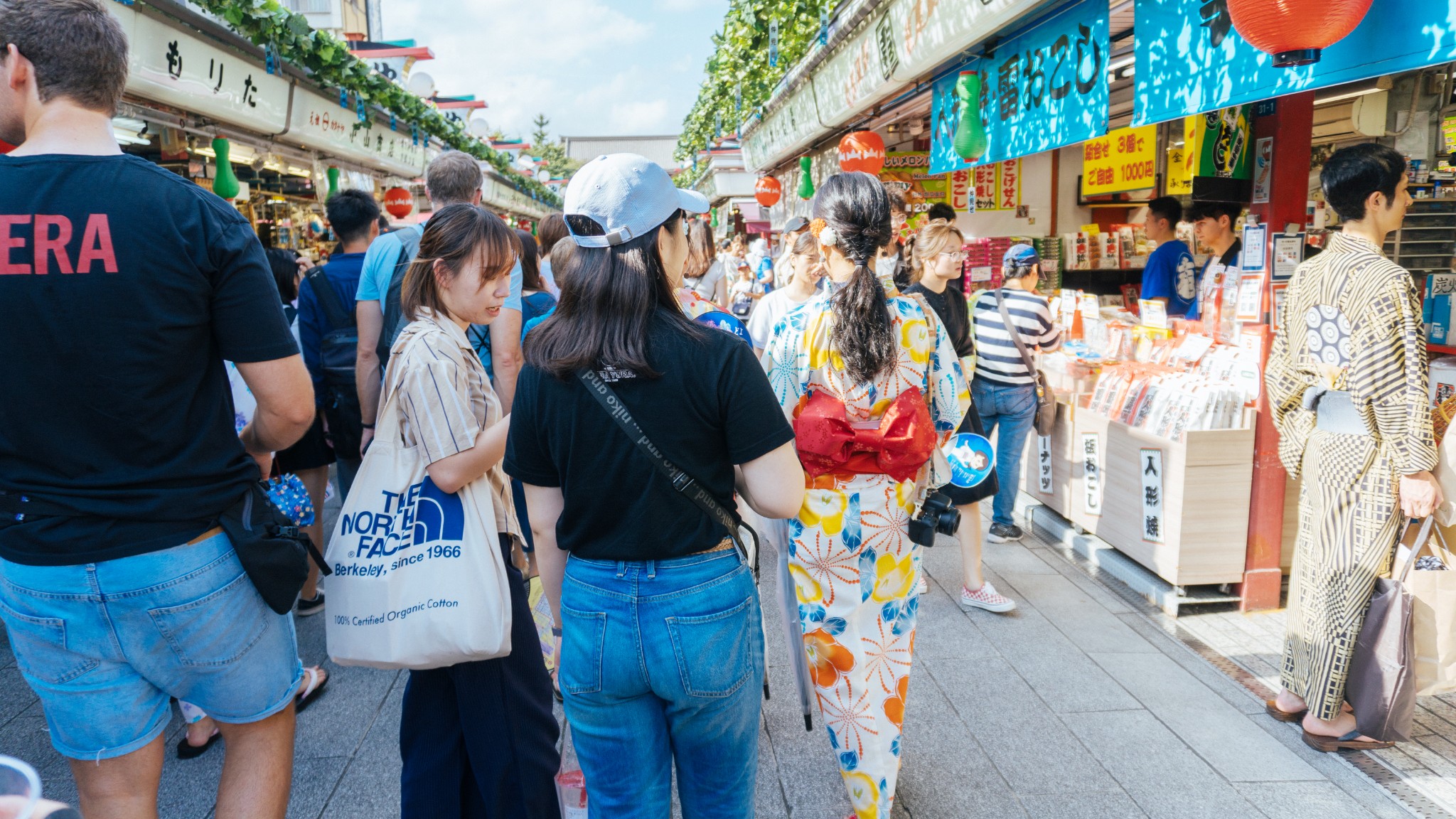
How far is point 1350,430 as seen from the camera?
3.05 metres

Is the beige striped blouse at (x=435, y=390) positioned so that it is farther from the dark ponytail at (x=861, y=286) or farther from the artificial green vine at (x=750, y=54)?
the artificial green vine at (x=750, y=54)

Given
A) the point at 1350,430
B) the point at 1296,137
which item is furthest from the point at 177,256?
the point at 1296,137

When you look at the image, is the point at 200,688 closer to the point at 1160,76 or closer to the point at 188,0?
the point at 1160,76

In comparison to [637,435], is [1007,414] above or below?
below

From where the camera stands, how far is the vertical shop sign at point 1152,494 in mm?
4328

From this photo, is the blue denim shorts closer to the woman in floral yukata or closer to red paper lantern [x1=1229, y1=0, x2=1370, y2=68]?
the woman in floral yukata

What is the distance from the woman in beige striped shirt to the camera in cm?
218

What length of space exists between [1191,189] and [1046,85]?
3.80ft

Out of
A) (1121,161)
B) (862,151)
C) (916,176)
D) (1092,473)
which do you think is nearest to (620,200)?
(1092,473)

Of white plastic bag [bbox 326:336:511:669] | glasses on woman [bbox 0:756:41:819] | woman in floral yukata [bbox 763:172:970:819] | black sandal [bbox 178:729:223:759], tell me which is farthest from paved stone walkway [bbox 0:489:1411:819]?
glasses on woman [bbox 0:756:41:819]

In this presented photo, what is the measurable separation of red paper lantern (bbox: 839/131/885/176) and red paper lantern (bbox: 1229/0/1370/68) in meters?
5.02

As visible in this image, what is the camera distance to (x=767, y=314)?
15.5 feet

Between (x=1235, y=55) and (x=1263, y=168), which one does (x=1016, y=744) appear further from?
(x=1263, y=168)

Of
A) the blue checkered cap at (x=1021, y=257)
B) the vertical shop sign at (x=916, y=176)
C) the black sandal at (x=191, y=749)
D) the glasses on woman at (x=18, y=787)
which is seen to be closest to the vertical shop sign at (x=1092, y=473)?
the blue checkered cap at (x=1021, y=257)
